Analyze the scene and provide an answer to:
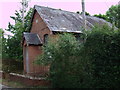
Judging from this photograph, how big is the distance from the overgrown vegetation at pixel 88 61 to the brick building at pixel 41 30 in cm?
622

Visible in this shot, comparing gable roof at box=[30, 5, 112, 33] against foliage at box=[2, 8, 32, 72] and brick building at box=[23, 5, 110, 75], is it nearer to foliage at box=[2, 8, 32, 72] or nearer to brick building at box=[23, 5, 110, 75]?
brick building at box=[23, 5, 110, 75]

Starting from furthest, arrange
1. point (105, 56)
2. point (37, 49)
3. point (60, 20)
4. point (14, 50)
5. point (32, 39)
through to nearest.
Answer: point (14, 50)
point (60, 20)
point (32, 39)
point (37, 49)
point (105, 56)

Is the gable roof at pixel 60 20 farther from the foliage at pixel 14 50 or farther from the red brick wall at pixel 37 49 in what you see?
the foliage at pixel 14 50

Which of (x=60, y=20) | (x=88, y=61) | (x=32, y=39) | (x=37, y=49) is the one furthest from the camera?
(x=60, y=20)

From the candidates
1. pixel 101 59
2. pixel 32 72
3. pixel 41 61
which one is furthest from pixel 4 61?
pixel 101 59

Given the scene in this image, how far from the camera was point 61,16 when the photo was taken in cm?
1931

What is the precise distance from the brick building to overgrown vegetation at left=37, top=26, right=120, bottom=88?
622 cm

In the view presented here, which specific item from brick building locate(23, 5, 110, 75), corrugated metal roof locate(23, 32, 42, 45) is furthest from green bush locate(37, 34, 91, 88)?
corrugated metal roof locate(23, 32, 42, 45)

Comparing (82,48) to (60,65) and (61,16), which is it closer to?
(60,65)

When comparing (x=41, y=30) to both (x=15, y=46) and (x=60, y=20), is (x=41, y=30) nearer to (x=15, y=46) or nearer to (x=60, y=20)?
(x=60, y=20)

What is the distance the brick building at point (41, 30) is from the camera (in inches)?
660

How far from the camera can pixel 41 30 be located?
18.1m

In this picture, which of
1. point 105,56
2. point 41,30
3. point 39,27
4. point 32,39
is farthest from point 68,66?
point 39,27

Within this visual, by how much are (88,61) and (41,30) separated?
977cm
